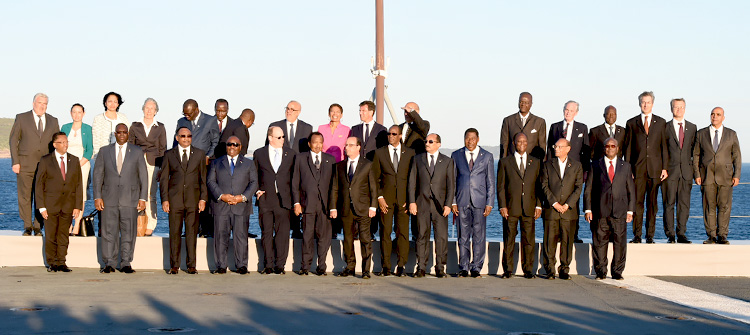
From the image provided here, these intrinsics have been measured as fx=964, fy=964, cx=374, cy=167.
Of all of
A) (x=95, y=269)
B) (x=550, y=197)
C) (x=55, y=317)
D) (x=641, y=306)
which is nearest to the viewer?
(x=55, y=317)

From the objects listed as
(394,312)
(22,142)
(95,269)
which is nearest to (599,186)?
(394,312)

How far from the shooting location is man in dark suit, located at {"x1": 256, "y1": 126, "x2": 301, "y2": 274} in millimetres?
10961

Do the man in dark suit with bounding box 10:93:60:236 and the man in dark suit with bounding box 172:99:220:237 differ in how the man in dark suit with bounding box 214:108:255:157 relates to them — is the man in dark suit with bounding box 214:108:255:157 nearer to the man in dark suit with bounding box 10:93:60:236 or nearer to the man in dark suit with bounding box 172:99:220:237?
the man in dark suit with bounding box 172:99:220:237

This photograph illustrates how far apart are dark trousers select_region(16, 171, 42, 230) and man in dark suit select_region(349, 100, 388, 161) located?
3.90 m

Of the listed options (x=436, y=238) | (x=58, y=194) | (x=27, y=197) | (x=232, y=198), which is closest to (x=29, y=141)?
(x=27, y=197)

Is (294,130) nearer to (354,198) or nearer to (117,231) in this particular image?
(354,198)

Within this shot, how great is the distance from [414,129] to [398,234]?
1316 millimetres

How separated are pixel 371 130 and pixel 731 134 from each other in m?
4.32

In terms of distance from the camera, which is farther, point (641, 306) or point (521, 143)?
point (521, 143)

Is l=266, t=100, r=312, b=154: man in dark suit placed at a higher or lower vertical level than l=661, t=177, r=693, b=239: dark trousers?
higher

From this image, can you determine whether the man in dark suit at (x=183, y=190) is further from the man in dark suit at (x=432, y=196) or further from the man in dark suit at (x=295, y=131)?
the man in dark suit at (x=432, y=196)

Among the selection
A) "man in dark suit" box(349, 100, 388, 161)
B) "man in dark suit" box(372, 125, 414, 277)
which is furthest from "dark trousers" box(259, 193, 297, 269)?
"man in dark suit" box(349, 100, 388, 161)

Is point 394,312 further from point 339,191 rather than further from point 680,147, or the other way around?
point 680,147

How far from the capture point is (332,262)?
11539 millimetres
